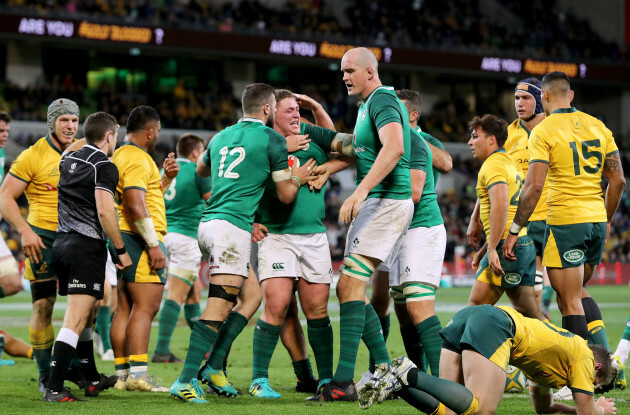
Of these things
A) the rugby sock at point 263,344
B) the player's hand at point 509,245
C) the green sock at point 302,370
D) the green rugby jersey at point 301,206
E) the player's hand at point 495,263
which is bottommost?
the green sock at point 302,370

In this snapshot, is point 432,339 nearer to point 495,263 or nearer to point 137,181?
point 495,263

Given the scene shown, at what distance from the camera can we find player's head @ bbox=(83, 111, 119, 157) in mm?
6703

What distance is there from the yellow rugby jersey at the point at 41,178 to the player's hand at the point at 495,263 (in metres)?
3.59

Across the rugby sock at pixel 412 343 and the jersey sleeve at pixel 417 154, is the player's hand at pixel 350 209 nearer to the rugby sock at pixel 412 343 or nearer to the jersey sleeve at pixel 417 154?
the jersey sleeve at pixel 417 154

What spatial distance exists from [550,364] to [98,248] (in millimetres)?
3420

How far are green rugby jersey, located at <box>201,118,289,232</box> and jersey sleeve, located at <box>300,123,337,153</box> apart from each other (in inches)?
20.5

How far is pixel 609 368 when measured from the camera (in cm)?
546

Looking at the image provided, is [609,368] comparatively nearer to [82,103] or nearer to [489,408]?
[489,408]

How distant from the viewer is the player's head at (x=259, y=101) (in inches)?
256

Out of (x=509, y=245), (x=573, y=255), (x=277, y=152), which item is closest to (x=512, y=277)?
(x=509, y=245)

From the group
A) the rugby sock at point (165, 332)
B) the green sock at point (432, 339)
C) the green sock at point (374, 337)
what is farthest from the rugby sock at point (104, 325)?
the green sock at point (432, 339)

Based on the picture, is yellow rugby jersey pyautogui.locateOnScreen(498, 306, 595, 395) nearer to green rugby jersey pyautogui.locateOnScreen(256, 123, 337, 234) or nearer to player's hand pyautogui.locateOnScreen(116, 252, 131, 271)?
green rugby jersey pyautogui.locateOnScreen(256, 123, 337, 234)

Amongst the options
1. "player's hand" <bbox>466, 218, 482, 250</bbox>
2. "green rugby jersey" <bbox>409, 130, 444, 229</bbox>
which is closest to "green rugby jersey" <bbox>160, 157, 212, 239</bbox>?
"player's hand" <bbox>466, 218, 482, 250</bbox>

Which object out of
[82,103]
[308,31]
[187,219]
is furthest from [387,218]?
[308,31]
